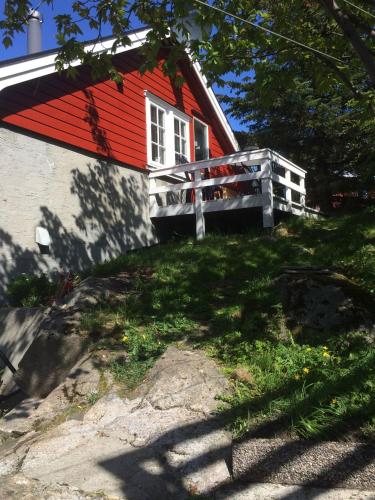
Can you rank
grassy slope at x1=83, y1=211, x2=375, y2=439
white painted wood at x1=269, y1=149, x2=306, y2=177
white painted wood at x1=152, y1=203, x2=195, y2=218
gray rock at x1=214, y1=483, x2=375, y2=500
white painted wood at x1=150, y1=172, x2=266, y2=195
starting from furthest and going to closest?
white painted wood at x1=152, y1=203, x2=195, y2=218, white painted wood at x1=269, y1=149, x2=306, y2=177, white painted wood at x1=150, y1=172, x2=266, y2=195, grassy slope at x1=83, y1=211, x2=375, y2=439, gray rock at x1=214, y1=483, x2=375, y2=500

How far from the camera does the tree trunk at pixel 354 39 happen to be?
4.13 m

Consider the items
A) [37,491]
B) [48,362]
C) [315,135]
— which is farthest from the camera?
[315,135]

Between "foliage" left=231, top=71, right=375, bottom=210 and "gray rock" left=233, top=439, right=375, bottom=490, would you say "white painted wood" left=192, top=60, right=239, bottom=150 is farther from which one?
"gray rock" left=233, top=439, right=375, bottom=490

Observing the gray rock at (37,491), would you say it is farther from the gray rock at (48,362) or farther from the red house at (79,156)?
the red house at (79,156)

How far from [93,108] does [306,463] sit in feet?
27.6

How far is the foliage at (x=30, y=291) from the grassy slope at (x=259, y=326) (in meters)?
0.94

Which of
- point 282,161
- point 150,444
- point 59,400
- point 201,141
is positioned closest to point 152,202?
point 282,161

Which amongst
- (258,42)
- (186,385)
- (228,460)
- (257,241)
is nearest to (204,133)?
(257,241)

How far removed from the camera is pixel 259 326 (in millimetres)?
5234

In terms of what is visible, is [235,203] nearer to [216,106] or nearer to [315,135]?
[216,106]

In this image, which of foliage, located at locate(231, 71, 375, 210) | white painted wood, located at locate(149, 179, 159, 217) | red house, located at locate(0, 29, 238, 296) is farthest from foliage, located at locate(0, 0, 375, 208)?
foliage, located at locate(231, 71, 375, 210)

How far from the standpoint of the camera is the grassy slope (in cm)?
361

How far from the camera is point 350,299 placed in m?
4.92

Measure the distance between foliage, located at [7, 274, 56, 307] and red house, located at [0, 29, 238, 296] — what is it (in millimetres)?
344
